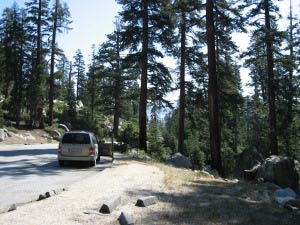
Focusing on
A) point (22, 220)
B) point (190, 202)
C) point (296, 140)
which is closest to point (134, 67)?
point (296, 140)

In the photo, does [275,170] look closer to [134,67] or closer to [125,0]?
[134,67]

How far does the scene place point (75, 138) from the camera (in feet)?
60.7

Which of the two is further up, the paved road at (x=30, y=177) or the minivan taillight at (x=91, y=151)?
the minivan taillight at (x=91, y=151)

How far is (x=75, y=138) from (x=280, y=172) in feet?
31.9

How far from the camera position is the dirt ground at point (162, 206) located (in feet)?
23.7

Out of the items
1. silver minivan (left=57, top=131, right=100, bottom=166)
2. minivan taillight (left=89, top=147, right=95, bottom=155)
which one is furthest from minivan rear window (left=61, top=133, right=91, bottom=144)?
minivan taillight (left=89, top=147, right=95, bottom=155)

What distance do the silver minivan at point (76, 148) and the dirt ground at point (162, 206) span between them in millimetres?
6455

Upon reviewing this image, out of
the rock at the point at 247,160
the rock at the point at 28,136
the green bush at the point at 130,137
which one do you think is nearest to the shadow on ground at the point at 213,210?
the rock at the point at 247,160

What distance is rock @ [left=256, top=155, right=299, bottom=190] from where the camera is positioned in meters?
17.2

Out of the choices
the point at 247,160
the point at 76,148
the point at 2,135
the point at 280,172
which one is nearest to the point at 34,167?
the point at 76,148

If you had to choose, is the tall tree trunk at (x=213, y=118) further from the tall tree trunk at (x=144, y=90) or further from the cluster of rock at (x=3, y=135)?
the cluster of rock at (x=3, y=135)

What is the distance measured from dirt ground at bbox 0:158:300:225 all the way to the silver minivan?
6.45m

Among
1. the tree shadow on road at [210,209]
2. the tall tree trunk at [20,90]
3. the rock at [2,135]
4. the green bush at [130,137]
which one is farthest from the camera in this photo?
the tall tree trunk at [20,90]

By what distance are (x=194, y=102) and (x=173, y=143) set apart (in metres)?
23.6
